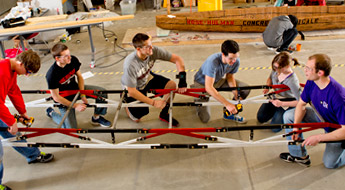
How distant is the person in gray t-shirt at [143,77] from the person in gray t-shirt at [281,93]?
1.24m

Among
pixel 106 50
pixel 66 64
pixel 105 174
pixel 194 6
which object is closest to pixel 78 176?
pixel 105 174

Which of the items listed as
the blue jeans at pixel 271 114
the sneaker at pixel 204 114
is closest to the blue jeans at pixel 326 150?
the blue jeans at pixel 271 114

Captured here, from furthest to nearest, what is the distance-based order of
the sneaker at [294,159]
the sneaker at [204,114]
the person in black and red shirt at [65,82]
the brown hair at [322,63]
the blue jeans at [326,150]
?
the sneaker at [204,114] < the person in black and red shirt at [65,82] < the sneaker at [294,159] < the blue jeans at [326,150] < the brown hair at [322,63]

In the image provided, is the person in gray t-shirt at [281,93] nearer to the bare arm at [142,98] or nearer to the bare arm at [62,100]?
the bare arm at [142,98]

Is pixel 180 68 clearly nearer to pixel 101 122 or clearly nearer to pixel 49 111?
pixel 101 122

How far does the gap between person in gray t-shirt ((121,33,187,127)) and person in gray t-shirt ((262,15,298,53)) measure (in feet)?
10.4

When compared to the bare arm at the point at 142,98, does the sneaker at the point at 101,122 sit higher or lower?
lower

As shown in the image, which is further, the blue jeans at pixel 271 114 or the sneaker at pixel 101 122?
the sneaker at pixel 101 122

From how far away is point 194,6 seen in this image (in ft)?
35.6

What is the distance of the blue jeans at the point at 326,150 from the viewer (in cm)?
323

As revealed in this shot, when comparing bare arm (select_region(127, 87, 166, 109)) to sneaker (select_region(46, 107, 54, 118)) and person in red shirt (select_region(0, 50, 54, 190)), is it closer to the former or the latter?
person in red shirt (select_region(0, 50, 54, 190))

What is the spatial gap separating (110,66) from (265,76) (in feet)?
11.1

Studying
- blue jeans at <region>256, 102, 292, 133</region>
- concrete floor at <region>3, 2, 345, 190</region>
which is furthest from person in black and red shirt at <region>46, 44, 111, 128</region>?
blue jeans at <region>256, 102, 292, 133</region>

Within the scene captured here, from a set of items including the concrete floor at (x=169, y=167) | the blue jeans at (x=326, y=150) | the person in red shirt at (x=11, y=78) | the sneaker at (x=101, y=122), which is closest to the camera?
the person in red shirt at (x=11, y=78)
